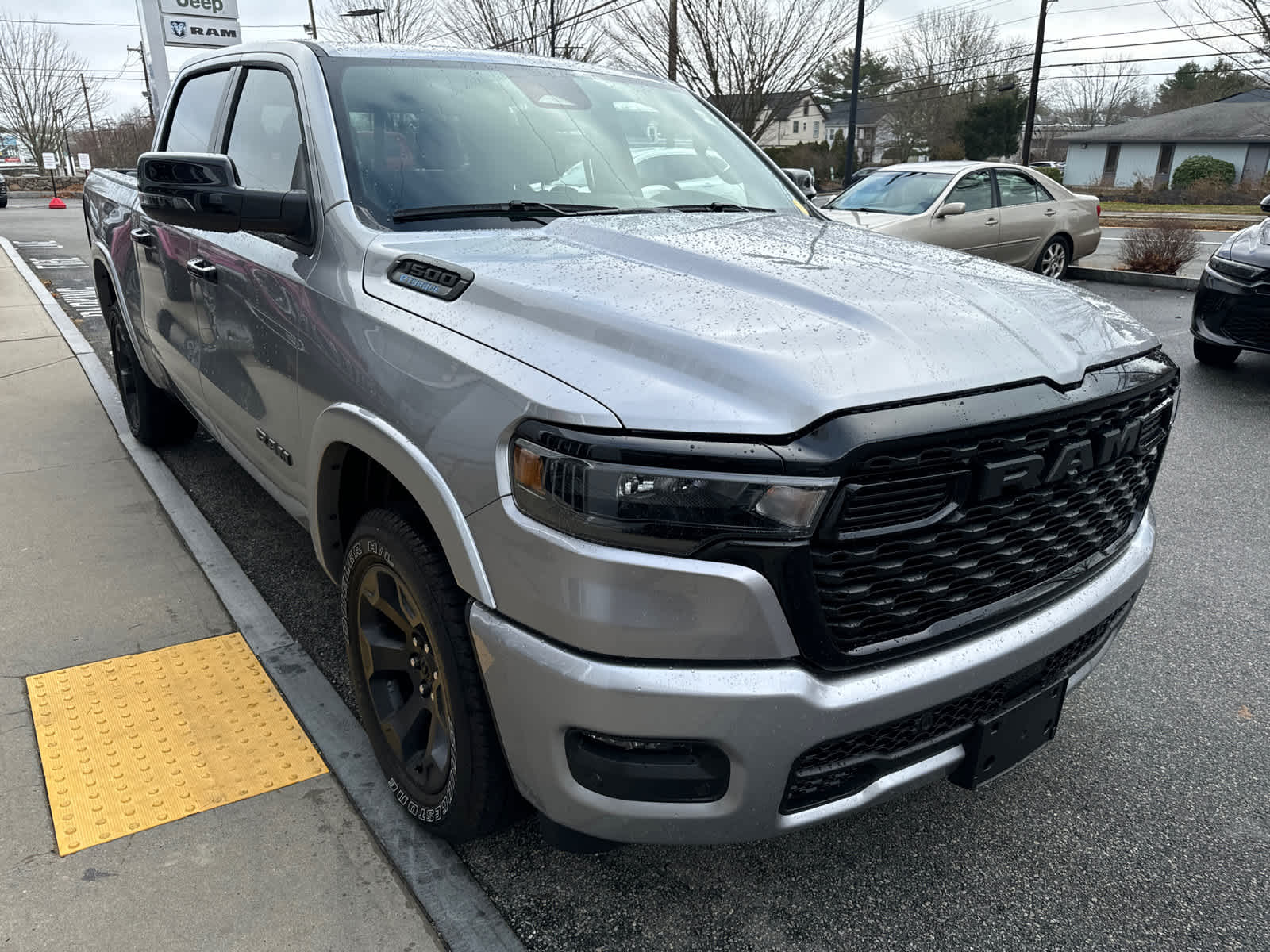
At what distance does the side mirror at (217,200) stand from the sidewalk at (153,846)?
1.49 meters

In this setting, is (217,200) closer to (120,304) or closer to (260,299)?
(260,299)

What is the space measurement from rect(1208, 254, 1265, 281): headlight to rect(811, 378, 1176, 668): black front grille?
5540mm

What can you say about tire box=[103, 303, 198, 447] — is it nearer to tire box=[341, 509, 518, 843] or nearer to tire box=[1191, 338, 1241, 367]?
tire box=[341, 509, 518, 843]

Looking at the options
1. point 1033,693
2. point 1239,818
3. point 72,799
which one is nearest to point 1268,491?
point 1239,818

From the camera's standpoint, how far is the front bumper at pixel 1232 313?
637 centimetres

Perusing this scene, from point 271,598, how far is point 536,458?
233 cm

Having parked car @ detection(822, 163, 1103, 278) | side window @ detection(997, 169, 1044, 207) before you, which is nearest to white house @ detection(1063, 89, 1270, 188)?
parked car @ detection(822, 163, 1103, 278)

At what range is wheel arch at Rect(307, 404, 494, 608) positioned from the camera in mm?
1763

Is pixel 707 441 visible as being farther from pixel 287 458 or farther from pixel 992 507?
pixel 287 458

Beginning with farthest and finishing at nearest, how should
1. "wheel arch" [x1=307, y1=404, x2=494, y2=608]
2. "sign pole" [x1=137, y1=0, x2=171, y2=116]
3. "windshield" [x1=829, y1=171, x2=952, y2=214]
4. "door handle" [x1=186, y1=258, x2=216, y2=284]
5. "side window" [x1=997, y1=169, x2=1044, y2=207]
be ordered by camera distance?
"sign pole" [x1=137, y1=0, x2=171, y2=116] → "side window" [x1=997, y1=169, x2=1044, y2=207] → "windshield" [x1=829, y1=171, x2=952, y2=214] → "door handle" [x1=186, y1=258, x2=216, y2=284] → "wheel arch" [x1=307, y1=404, x2=494, y2=608]

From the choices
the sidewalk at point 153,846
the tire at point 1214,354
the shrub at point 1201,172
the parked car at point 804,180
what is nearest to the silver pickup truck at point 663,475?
the sidewalk at point 153,846

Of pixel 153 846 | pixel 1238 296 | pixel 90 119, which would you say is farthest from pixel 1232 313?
pixel 90 119

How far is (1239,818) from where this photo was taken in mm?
2383

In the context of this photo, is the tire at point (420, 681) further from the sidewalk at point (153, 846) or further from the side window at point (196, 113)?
the side window at point (196, 113)
